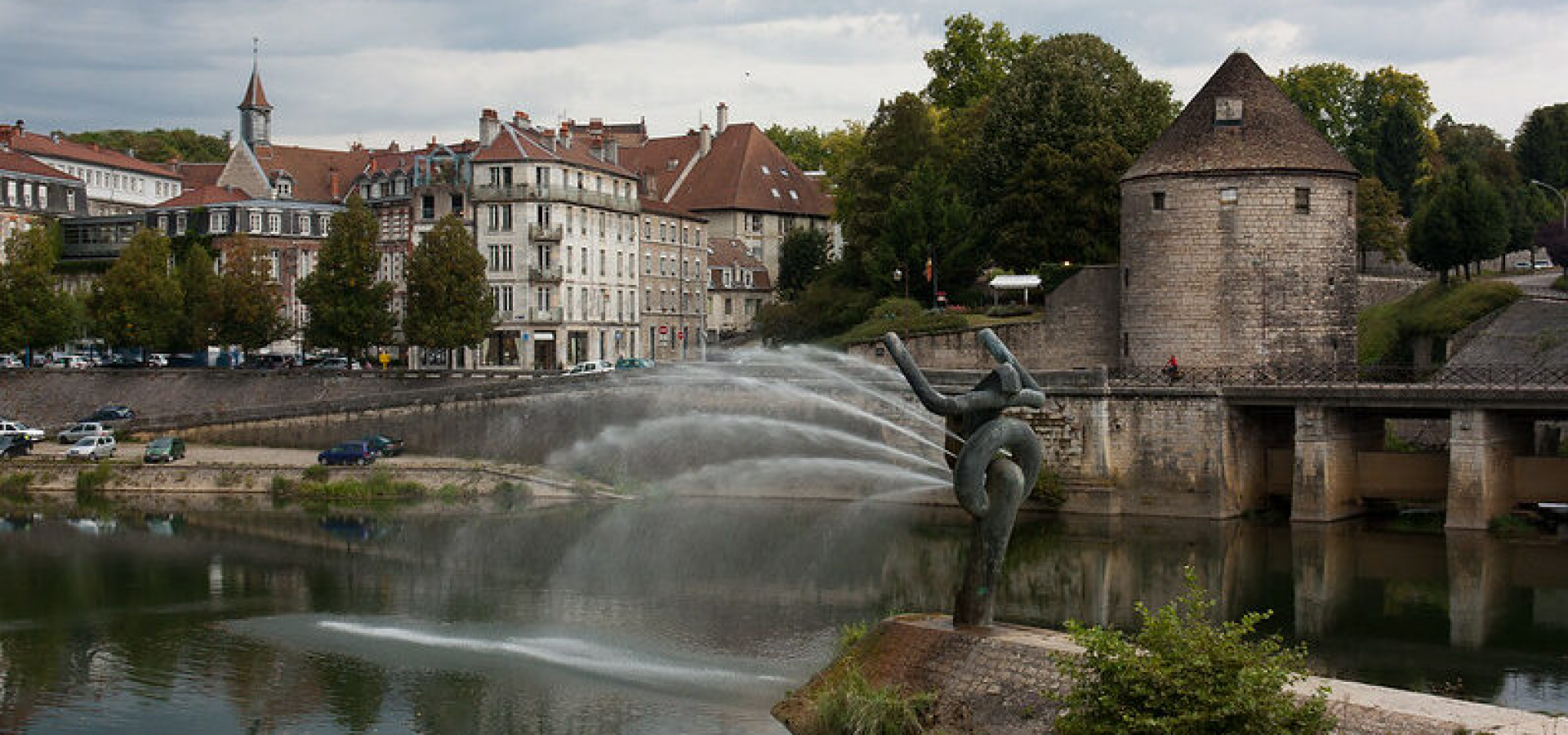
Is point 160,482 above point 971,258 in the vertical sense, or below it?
below

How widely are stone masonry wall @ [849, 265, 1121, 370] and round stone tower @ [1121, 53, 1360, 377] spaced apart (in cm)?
377

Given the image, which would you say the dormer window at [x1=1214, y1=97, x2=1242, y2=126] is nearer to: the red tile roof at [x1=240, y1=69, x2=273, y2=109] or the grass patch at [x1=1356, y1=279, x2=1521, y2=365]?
the grass patch at [x1=1356, y1=279, x2=1521, y2=365]

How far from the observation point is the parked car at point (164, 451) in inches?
2479

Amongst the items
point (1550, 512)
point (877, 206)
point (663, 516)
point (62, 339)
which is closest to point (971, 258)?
point (877, 206)

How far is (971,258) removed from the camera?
75.6 meters

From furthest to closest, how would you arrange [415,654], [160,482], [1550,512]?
[160,482] → [1550,512] → [415,654]

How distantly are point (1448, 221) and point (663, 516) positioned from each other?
3468 cm

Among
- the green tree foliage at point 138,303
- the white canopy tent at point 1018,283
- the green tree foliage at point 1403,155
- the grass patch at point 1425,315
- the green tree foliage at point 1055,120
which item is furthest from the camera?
the green tree foliage at point 1403,155

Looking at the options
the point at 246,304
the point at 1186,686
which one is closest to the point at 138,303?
the point at 246,304

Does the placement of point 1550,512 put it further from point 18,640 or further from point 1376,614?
point 18,640

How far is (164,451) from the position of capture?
208 feet

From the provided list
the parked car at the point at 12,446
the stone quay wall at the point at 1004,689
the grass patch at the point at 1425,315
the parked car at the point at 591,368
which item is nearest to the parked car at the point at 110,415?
the parked car at the point at 12,446

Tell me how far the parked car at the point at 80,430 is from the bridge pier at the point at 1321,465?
47.3m

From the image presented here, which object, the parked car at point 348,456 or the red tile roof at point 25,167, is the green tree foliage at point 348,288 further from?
the red tile roof at point 25,167
